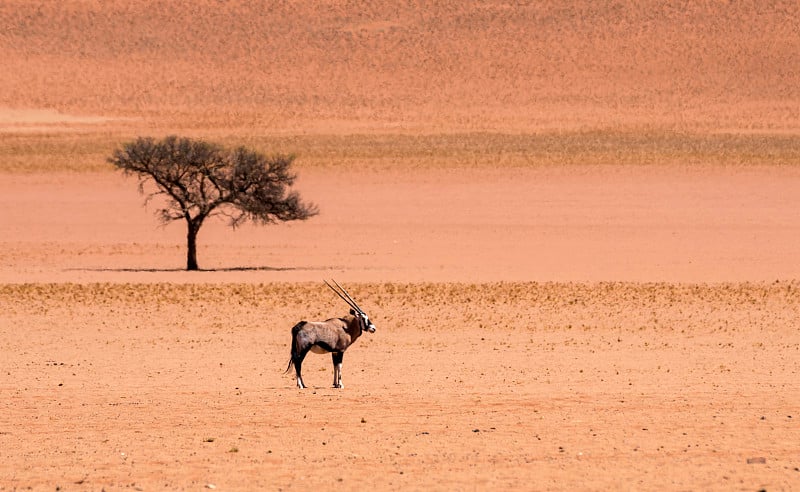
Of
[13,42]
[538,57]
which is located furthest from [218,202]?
[13,42]

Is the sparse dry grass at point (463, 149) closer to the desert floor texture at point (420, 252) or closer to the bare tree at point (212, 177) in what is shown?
the desert floor texture at point (420, 252)

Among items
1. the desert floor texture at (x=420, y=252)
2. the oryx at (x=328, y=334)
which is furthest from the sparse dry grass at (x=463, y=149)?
the oryx at (x=328, y=334)

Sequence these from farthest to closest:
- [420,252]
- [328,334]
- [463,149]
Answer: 1. [463,149]
2. [420,252]
3. [328,334]

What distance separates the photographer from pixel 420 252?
38062 millimetres

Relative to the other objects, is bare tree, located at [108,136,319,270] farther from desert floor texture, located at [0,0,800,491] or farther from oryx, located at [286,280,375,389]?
oryx, located at [286,280,375,389]

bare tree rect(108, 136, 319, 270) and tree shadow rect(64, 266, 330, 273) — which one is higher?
bare tree rect(108, 136, 319, 270)

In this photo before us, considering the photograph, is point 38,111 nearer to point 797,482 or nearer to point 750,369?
point 750,369

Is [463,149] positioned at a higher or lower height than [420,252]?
higher

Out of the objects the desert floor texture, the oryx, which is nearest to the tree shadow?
the desert floor texture

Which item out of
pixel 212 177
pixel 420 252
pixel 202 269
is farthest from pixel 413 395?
pixel 420 252

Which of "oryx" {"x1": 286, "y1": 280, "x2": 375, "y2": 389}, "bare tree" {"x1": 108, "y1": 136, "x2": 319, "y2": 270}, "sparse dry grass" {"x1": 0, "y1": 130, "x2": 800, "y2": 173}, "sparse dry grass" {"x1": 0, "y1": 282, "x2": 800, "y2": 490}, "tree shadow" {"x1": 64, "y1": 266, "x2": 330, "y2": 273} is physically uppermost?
"sparse dry grass" {"x1": 0, "y1": 130, "x2": 800, "y2": 173}

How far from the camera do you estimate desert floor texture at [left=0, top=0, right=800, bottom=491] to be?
460 inches

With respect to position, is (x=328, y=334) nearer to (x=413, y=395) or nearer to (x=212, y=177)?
(x=413, y=395)

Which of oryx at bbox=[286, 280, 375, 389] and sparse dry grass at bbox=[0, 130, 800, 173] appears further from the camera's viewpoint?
sparse dry grass at bbox=[0, 130, 800, 173]
